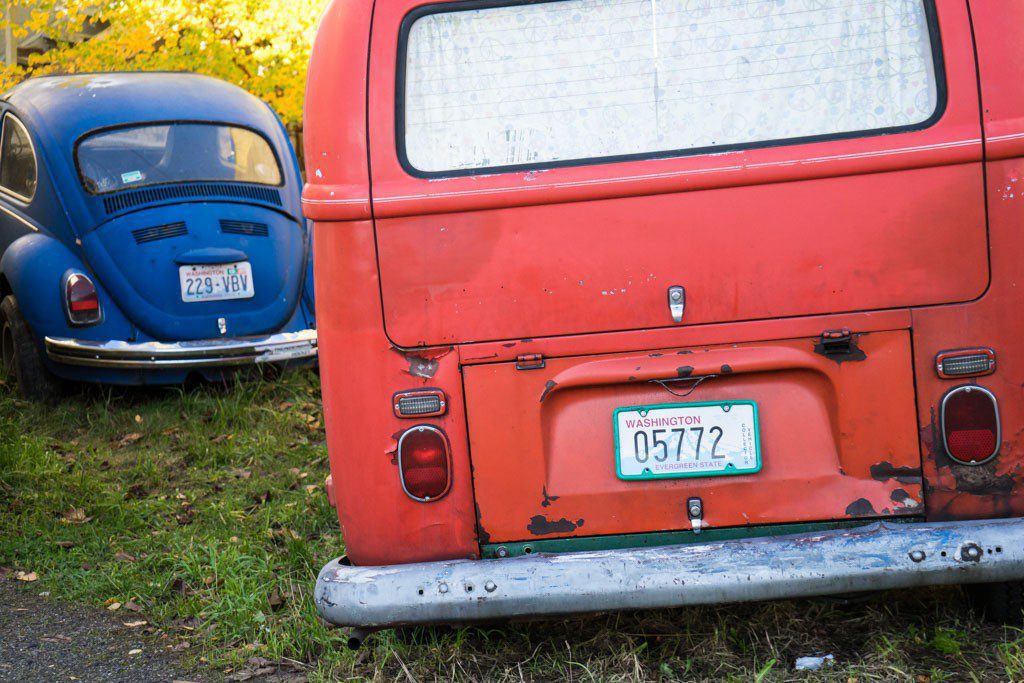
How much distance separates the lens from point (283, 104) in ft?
37.0

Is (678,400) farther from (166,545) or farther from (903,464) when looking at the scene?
(166,545)

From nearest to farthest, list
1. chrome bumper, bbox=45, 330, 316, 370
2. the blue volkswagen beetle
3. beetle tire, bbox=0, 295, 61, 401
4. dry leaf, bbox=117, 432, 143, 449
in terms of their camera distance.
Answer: dry leaf, bbox=117, 432, 143, 449 → chrome bumper, bbox=45, 330, 316, 370 → the blue volkswagen beetle → beetle tire, bbox=0, 295, 61, 401

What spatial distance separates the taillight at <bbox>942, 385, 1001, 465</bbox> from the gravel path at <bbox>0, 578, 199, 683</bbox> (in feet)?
8.12

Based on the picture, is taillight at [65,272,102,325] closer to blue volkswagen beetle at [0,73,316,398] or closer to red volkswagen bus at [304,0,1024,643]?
blue volkswagen beetle at [0,73,316,398]

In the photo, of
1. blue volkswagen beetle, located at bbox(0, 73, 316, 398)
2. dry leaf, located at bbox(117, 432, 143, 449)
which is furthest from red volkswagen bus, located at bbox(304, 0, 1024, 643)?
blue volkswagen beetle, located at bbox(0, 73, 316, 398)

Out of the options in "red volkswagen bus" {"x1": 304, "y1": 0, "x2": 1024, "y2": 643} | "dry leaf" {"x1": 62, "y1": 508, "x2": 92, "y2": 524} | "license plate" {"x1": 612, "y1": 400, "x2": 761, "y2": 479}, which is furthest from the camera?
"dry leaf" {"x1": 62, "y1": 508, "x2": 92, "y2": 524}

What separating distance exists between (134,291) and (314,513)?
2.58 m

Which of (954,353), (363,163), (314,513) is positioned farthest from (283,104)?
(954,353)

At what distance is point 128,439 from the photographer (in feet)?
20.7

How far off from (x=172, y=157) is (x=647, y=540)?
5.47 metres

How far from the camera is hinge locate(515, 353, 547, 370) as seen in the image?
297 centimetres

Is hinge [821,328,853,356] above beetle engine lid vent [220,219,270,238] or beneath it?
beneath

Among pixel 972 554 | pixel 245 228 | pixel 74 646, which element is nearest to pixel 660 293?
pixel 972 554

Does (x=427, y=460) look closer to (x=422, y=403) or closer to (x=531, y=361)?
(x=422, y=403)
